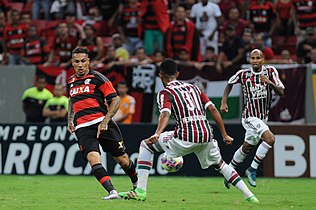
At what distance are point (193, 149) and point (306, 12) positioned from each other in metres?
11.8

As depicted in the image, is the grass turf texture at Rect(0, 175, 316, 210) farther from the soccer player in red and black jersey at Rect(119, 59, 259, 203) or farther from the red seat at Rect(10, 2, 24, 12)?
the red seat at Rect(10, 2, 24, 12)

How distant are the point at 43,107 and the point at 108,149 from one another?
864 cm

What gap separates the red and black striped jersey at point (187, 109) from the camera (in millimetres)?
10703

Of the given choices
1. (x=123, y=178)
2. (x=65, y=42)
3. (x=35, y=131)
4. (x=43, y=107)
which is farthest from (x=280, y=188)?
(x=65, y=42)

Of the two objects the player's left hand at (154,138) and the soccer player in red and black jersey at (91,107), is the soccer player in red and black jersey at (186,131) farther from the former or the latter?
the soccer player in red and black jersey at (91,107)

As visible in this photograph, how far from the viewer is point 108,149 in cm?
1170

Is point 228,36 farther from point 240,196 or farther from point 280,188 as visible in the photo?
point 240,196

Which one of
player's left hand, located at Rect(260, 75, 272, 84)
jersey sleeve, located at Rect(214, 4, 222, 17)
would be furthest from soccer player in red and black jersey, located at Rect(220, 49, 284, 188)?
jersey sleeve, located at Rect(214, 4, 222, 17)

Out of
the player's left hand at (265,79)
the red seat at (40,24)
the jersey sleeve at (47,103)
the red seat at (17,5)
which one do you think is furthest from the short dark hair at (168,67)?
the red seat at (17,5)

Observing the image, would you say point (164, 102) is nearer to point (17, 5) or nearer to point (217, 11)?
point (217, 11)

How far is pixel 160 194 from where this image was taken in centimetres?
1291

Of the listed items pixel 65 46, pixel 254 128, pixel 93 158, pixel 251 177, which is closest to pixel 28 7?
pixel 65 46

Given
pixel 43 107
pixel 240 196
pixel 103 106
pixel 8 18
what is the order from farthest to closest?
pixel 8 18 < pixel 43 107 < pixel 240 196 < pixel 103 106

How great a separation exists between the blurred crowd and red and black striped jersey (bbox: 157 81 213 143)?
8.81 metres
